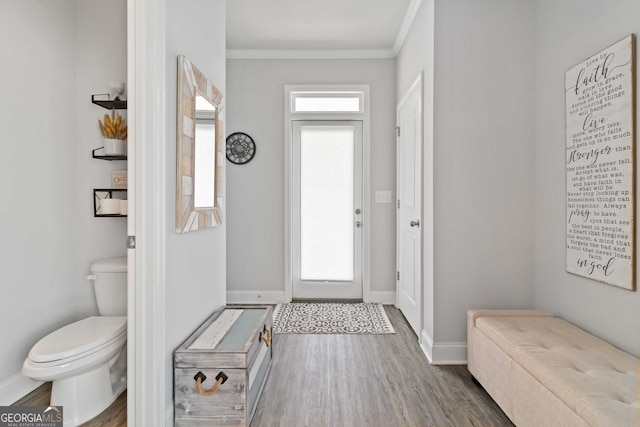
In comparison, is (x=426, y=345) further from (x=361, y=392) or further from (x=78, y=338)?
(x=78, y=338)

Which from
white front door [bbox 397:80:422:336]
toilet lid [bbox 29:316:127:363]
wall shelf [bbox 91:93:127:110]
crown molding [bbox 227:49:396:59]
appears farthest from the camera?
crown molding [bbox 227:49:396:59]

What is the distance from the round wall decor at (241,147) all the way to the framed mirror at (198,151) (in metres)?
1.47

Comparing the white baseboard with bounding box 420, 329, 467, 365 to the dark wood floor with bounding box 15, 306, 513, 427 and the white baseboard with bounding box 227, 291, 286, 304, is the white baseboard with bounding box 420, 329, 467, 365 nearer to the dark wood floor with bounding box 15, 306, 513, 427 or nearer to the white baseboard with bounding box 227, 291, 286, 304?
the dark wood floor with bounding box 15, 306, 513, 427

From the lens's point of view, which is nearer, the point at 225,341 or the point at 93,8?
the point at 225,341

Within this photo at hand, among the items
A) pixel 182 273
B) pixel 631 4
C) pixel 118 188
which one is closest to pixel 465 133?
pixel 631 4

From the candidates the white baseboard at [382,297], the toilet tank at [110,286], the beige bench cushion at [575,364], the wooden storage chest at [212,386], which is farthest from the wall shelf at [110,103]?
the white baseboard at [382,297]

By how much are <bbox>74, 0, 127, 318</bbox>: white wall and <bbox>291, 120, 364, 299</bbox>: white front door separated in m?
1.97

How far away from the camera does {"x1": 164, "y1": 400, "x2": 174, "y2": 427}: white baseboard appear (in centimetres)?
172

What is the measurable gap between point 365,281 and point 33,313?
9.53 ft

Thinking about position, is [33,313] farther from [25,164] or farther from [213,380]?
[213,380]

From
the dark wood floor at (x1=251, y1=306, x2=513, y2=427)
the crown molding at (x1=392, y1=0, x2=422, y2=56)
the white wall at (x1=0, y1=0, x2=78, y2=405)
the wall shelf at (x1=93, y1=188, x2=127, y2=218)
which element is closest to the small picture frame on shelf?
the wall shelf at (x1=93, y1=188, x2=127, y2=218)

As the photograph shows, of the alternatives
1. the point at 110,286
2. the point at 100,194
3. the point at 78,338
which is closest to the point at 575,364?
the point at 78,338

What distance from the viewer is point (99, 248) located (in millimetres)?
2428

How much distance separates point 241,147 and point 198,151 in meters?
1.97
